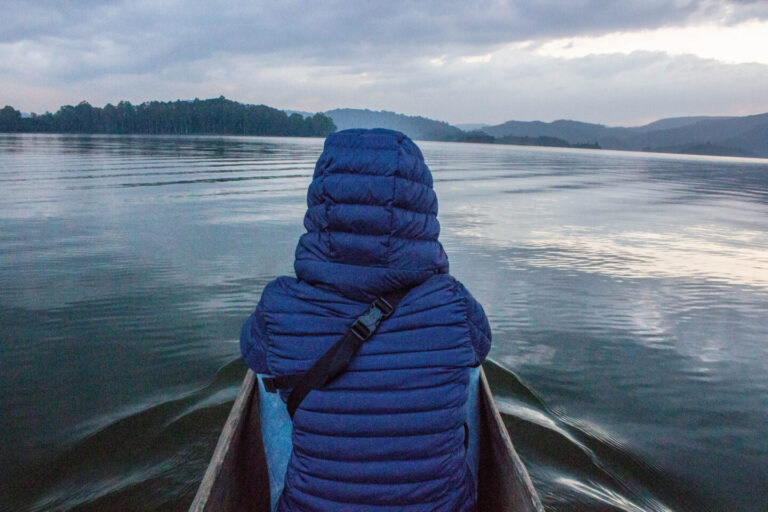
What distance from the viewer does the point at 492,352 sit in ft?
20.5

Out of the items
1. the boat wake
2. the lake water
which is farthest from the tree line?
the boat wake

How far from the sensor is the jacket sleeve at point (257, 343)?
216cm

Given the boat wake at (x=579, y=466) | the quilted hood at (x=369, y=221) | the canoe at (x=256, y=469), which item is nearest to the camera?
the quilted hood at (x=369, y=221)

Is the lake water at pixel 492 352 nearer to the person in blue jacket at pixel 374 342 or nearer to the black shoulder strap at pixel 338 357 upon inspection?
the person in blue jacket at pixel 374 342

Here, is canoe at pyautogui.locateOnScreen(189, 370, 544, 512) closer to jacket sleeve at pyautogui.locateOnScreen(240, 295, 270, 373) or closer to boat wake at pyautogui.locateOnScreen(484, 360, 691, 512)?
jacket sleeve at pyautogui.locateOnScreen(240, 295, 270, 373)

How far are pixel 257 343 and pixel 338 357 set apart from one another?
443 mm

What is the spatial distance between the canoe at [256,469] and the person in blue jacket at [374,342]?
39cm

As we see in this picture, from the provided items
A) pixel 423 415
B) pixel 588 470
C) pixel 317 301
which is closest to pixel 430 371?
pixel 423 415

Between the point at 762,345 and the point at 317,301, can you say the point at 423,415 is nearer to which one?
the point at 317,301

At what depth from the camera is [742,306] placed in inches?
317

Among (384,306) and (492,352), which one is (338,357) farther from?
(492,352)

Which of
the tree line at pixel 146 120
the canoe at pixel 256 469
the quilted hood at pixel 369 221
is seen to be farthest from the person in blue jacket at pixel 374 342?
the tree line at pixel 146 120

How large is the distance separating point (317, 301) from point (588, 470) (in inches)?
125

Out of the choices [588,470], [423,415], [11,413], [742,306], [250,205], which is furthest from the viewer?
[250,205]
